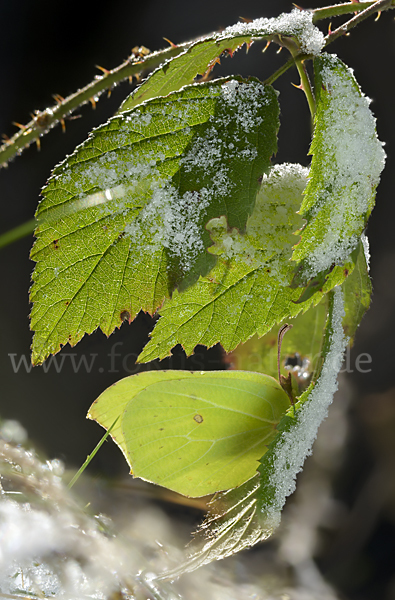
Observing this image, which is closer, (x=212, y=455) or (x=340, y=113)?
(x=340, y=113)

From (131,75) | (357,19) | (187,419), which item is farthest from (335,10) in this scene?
(187,419)

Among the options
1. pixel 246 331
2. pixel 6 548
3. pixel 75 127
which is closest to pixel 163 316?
pixel 246 331

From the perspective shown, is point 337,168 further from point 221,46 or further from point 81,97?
A: point 81,97

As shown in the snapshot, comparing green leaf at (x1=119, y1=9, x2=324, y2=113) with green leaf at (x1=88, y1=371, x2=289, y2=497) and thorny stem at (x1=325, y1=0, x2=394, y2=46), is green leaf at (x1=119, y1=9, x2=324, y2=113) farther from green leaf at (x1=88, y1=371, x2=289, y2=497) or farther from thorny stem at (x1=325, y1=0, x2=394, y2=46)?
green leaf at (x1=88, y1=371, x2=289, y2=497)

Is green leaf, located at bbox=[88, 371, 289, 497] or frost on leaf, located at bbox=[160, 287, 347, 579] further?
green leaf, located at bbox=[88, 371, 289, 497]

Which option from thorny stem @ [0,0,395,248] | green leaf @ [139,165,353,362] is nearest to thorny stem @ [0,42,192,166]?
thorny stem @ [0,0,395,248]

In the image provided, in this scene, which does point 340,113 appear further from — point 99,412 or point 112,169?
point 99,412
